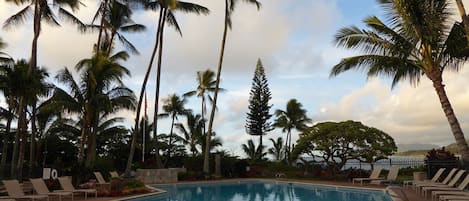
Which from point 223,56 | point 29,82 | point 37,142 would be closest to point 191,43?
point 223,56

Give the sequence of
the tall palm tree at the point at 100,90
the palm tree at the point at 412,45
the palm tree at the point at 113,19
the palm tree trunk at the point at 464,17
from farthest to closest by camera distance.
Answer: the palm tree at the point at 113,19
the tall palm tree at the point at 100,90
the palm tree at the point at 412,45
the palm tree trunk at the point at 464,17

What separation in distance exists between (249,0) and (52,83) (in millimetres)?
11459

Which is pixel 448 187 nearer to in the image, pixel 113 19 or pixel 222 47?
pixel 222 47

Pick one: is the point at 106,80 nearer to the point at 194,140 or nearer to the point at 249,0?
the point at 249,0

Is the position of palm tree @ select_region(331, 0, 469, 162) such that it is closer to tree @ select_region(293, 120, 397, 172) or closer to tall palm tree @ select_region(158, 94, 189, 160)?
tree @ select_region(293, 120, 397, 172)

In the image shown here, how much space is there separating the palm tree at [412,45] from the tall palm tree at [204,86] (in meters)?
16.3

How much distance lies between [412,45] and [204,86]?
63.9 feet

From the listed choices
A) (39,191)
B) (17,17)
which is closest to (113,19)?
(17,17)

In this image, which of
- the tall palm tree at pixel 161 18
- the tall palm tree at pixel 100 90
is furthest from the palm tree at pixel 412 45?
the tall palm tree at pixel 161 18

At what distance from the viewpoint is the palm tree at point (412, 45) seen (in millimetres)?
12195

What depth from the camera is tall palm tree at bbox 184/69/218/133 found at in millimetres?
30953

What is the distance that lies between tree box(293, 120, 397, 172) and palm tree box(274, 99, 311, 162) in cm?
1113

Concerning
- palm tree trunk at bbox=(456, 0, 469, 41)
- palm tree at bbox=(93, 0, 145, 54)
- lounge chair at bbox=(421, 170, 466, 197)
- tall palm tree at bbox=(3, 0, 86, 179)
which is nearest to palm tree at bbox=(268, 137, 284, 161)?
palm tree at bbox=(93, 0, 145, 54)

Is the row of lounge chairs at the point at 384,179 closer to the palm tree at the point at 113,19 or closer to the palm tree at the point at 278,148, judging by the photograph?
the palm tree at the point at 113,19
